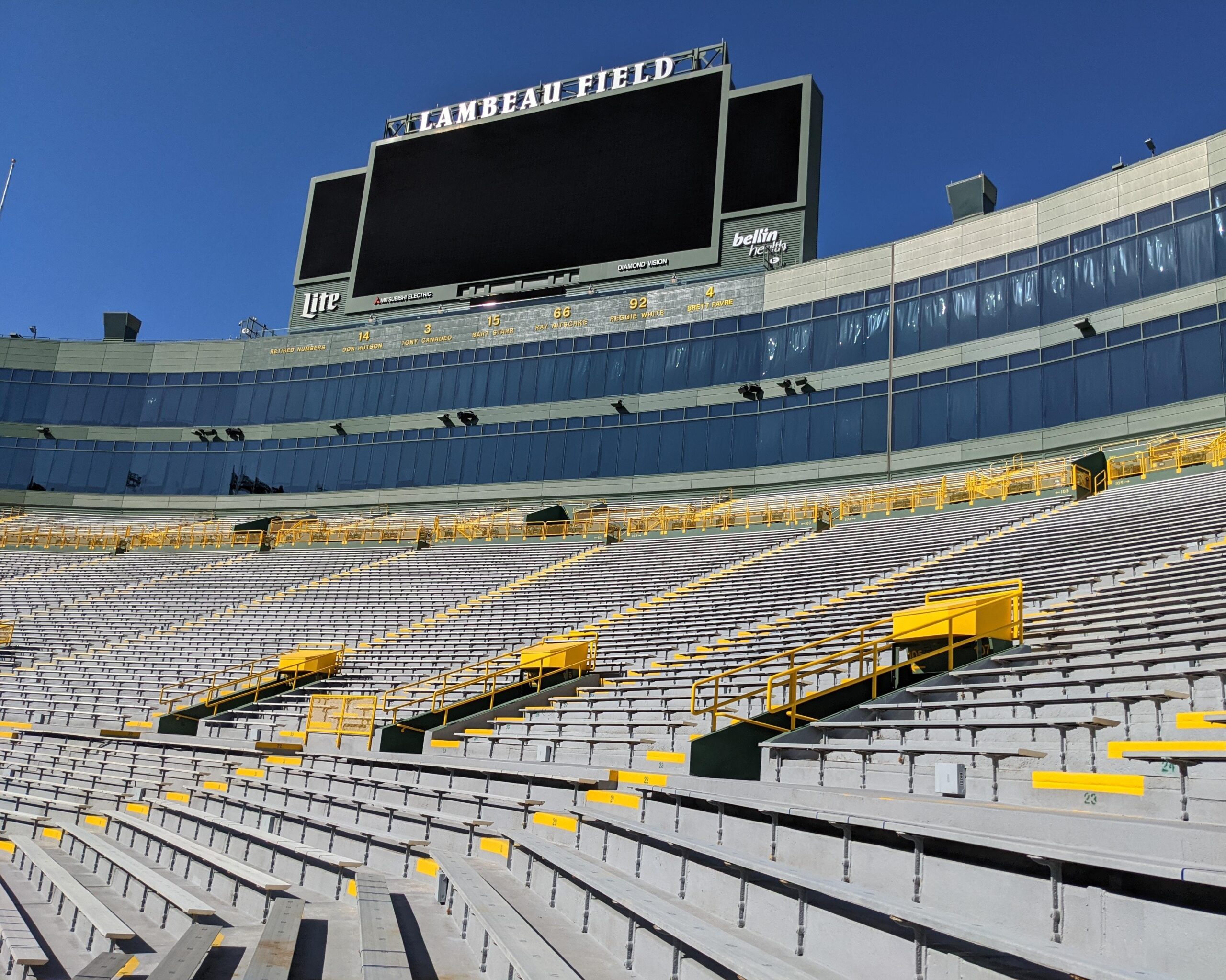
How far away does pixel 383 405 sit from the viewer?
39.6 metres

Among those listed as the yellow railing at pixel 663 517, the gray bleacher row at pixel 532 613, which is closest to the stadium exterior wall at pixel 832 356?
the yellow railing at pixel 663 517

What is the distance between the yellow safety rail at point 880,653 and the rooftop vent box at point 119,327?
138 feet

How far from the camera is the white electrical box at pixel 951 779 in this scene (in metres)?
6.39

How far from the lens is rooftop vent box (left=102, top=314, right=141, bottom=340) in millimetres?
45625

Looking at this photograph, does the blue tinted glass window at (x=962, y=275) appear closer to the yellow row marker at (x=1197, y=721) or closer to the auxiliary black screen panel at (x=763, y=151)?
the auxiliary black screen panel at (x=763, y=151)

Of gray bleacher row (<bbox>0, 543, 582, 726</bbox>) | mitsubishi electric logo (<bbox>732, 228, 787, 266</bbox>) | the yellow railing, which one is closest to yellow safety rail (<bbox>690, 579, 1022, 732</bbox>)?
gray bleacher row (<bbox>0, 543, 582, 726</bbox>)

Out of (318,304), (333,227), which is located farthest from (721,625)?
(333,227)

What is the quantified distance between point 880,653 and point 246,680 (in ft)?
43.4

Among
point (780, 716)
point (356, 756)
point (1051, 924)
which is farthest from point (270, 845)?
point (1051, 924)

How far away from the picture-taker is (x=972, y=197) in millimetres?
32594

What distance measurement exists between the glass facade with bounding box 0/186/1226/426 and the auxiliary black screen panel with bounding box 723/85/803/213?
4.09 metres

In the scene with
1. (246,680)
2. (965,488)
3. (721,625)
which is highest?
(965,488)

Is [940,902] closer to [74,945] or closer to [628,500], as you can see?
[74,945]

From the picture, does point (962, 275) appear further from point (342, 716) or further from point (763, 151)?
point (342, 716)
